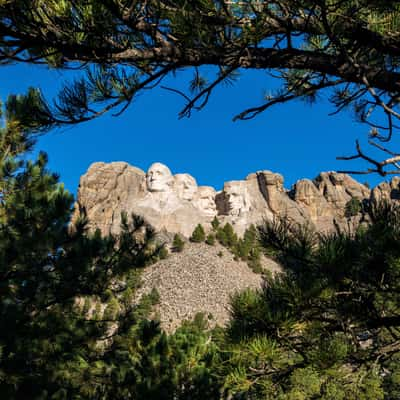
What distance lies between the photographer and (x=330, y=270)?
1.70 meters

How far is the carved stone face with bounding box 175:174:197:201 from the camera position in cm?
4577

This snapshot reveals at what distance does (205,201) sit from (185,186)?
12.2 feet

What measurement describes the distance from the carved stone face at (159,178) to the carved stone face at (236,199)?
8431 millimetres

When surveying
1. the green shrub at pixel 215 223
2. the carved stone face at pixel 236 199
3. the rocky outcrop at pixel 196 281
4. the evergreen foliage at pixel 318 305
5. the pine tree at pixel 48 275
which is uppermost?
the carved stone face at pixel 236 199

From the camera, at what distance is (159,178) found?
44312mm

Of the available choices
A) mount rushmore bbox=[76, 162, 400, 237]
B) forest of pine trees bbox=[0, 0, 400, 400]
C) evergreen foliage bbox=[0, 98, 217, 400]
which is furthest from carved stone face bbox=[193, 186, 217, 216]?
forest of pine trees bbox=[0, 0, 400, 400]

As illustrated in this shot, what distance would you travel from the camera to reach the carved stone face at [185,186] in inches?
1802

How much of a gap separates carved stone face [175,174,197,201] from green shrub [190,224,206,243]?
647 centimetres

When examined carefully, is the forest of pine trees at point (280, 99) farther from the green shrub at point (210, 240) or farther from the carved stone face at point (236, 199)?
the carved stone face at point (236, 199)

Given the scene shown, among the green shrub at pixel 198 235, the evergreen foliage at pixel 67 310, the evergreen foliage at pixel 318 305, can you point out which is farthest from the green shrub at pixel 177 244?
the evergreen foliage at pixel 318 305

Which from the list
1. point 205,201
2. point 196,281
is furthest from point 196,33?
point 205,201

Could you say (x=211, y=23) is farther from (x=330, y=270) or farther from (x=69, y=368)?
(x=69, y=368)

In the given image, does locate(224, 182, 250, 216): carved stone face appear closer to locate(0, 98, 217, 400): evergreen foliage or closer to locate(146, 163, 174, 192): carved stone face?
locate(146, 163, 174, 192): carved stone face

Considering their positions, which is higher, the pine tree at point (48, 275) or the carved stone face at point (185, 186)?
the carved stone face at point (185, 186)
